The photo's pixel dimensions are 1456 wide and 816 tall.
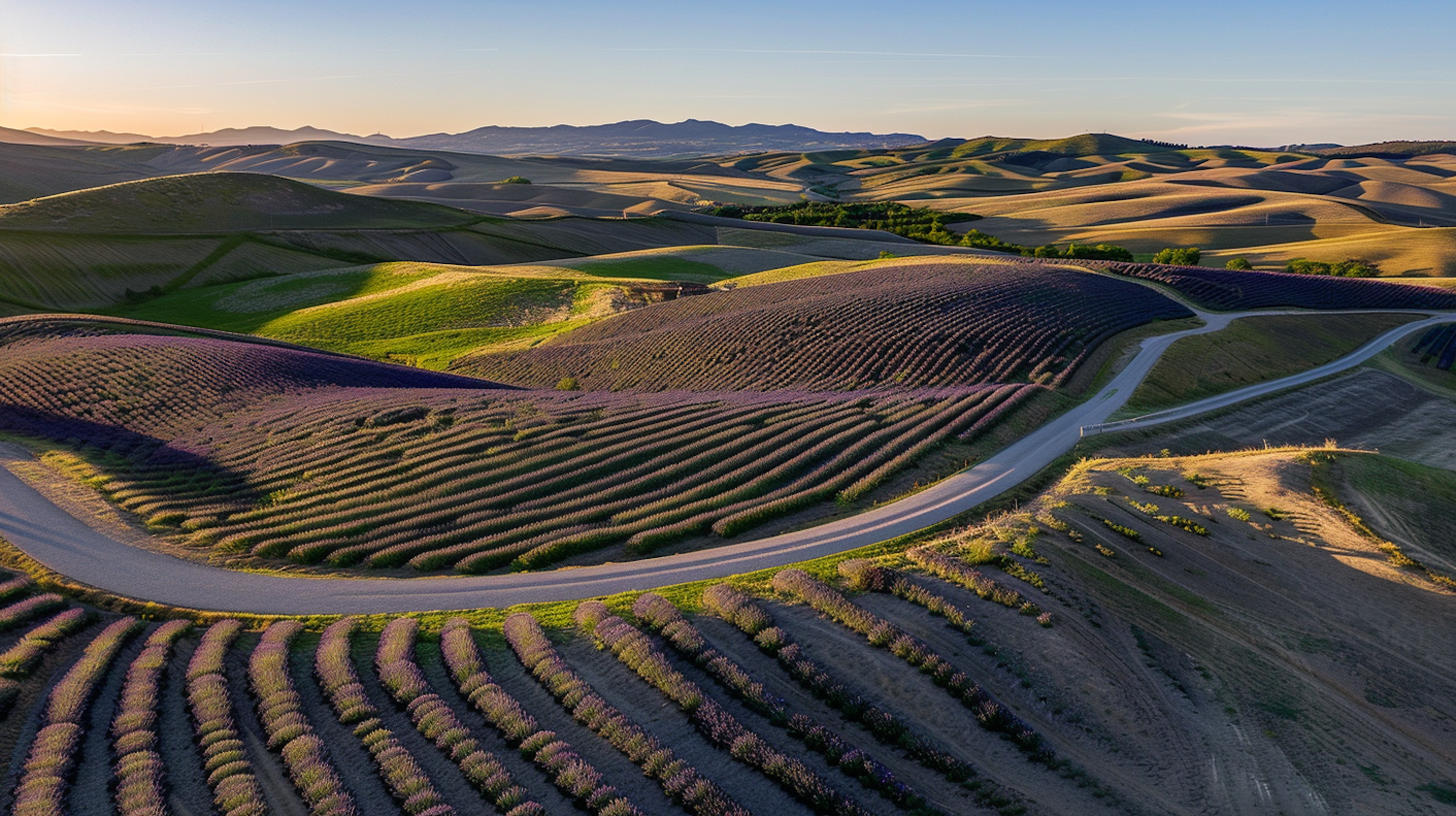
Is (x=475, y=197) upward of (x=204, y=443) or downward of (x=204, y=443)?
→ upward

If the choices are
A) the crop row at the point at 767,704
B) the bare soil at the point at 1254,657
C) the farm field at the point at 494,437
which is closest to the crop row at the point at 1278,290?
the farm field at the point at 494,437

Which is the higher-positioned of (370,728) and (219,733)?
(219,733)

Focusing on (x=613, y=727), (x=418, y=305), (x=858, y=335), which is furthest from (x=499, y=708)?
(x=418, y=305)

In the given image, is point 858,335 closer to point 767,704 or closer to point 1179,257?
point 767,704

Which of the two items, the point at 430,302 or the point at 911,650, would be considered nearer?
the point at 911,650

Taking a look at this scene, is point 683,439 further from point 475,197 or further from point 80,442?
point 475,197

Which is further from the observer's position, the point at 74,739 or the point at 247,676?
the point at 247,676

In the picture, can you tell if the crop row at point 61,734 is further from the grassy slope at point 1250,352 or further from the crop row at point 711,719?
the grassy slope at point 1250,352

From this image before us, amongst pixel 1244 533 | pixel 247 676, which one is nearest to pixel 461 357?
pixel 247 676

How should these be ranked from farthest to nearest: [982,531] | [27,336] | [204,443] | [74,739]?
[27,336] → [204,443] → [982,531] → [74,739]
